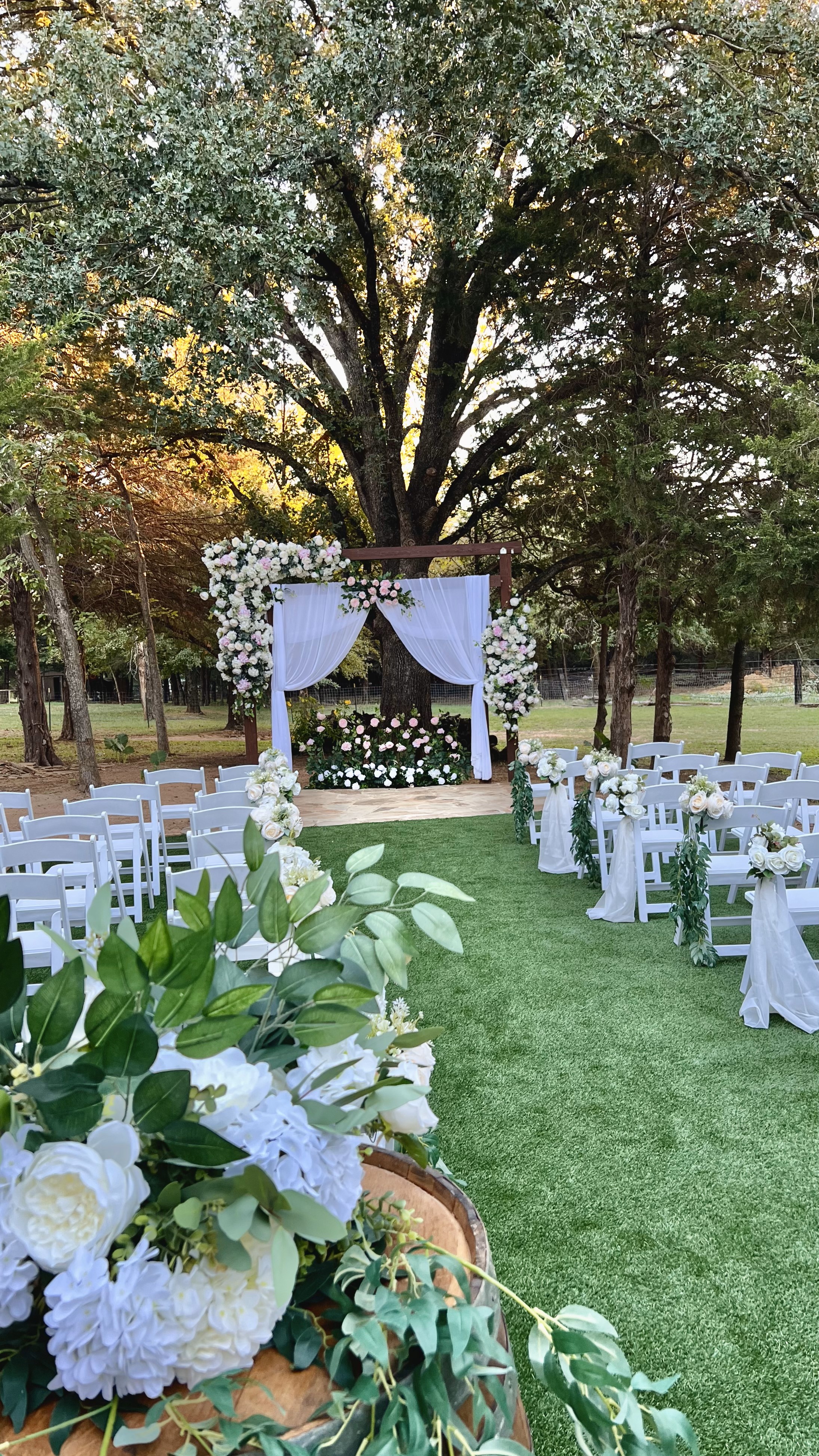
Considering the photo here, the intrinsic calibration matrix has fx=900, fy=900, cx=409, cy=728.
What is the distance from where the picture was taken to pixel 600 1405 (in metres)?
0.83

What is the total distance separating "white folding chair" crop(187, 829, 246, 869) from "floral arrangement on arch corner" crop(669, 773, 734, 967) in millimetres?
2509

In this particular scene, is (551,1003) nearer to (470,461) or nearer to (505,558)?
(505,558)

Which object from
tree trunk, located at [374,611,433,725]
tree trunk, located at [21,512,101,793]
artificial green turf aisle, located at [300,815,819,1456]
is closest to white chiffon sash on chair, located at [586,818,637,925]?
artificial green turf aisle, located at [300,815,819,1456]

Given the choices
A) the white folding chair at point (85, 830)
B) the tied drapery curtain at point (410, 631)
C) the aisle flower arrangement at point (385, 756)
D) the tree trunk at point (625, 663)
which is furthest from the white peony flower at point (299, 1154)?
the aisle flower arrangement at point (385, 756)

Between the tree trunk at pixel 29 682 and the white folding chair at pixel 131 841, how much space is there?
977cm

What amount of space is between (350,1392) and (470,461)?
13908 millimetres

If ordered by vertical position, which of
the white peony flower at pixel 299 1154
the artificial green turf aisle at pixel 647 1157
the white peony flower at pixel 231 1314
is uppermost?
the white peony flower at pixel 299 1154

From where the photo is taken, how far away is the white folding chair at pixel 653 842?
19.5 ft

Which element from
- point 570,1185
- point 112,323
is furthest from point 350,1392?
point 112,323

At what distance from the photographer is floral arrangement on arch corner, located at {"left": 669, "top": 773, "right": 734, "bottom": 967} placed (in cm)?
512

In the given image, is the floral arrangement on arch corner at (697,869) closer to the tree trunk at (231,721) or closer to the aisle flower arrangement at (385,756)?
the aisle flower arrangement at (385,756)

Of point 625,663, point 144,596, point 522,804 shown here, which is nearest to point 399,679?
point 625,663

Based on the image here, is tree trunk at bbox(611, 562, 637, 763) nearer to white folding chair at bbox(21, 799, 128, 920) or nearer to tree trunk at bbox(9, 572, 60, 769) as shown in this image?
white folding chair at bbox(21, 799, 128, 920)

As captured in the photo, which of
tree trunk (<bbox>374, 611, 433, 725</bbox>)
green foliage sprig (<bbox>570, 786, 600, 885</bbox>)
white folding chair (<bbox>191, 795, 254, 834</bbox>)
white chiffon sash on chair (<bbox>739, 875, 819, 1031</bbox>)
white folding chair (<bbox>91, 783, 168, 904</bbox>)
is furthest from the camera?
tree trunk (<bbox>374, 611, 433, 725</bbox>)
